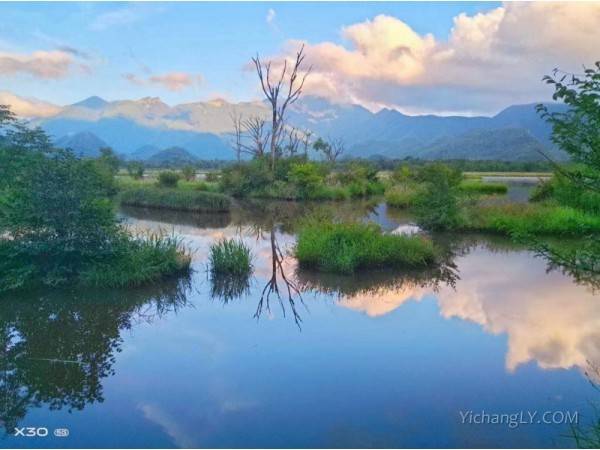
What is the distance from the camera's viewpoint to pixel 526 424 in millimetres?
4816

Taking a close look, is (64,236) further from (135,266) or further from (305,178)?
(305,178)

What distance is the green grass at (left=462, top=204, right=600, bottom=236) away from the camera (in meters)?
16.4

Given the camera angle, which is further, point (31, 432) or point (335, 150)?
point (335, 150)

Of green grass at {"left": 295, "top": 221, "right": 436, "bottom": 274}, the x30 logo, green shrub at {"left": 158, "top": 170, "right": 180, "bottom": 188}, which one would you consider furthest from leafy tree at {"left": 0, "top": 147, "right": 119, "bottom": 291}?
green shrub at {"left": 158, "top": 170, "right": 180, "bottom": 188}

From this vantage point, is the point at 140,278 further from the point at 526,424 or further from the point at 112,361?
the point at 526,424

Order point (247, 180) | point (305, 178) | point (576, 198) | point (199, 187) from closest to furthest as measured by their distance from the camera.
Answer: point (576, 198)
point (305, 178)
point (247, 180)
point (199, 187)

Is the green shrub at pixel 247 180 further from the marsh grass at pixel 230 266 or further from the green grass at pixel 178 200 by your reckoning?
the marsh grass at pixel 230 266

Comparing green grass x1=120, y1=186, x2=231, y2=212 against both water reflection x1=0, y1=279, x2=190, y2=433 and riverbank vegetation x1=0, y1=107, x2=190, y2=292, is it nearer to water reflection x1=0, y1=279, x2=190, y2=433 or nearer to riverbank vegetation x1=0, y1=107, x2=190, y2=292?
riverbank vegetation x1=0, y1=107, x2=190, y2=292

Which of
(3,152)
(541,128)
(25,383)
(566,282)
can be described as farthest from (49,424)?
(541,128)

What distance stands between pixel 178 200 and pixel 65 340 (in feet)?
66.7

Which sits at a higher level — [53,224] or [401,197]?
[53,224]

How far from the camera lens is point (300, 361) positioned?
6473 millimetres

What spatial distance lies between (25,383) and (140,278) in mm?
4279

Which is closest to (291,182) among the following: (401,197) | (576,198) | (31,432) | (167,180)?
(401,197)
